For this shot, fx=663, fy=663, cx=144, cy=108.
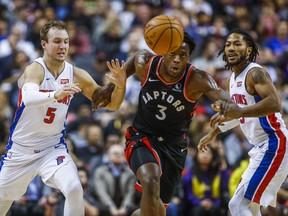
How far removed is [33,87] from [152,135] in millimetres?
1727

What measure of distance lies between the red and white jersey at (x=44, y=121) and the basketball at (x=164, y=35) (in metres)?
1.22

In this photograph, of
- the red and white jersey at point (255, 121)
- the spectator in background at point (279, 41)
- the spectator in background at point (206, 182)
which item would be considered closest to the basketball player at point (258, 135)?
the red and white jersey at point (255, 121)

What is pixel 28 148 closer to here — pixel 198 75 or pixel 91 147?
pixel 198 75

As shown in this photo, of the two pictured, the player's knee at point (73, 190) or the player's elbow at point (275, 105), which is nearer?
the player's knee at point (73, 190)

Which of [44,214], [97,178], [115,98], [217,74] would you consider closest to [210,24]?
[217,74]

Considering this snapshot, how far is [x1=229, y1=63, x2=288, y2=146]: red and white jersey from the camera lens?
8508mm

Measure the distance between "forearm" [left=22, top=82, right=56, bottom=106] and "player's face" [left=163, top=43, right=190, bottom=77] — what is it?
5.18ft

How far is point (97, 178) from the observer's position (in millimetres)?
12133

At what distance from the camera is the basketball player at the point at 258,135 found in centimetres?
820

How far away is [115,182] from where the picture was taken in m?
12.2

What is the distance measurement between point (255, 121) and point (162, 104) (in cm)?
122

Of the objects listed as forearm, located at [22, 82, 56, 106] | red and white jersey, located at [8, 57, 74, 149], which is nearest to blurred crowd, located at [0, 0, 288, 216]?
red and white jersey, located at [8, 57, 74, 149]

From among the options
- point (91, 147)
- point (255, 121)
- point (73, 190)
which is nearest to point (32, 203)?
point (91, 147)

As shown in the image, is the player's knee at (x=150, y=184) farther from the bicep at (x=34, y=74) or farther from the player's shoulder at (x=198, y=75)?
the bicep at (x=34, y=74)
